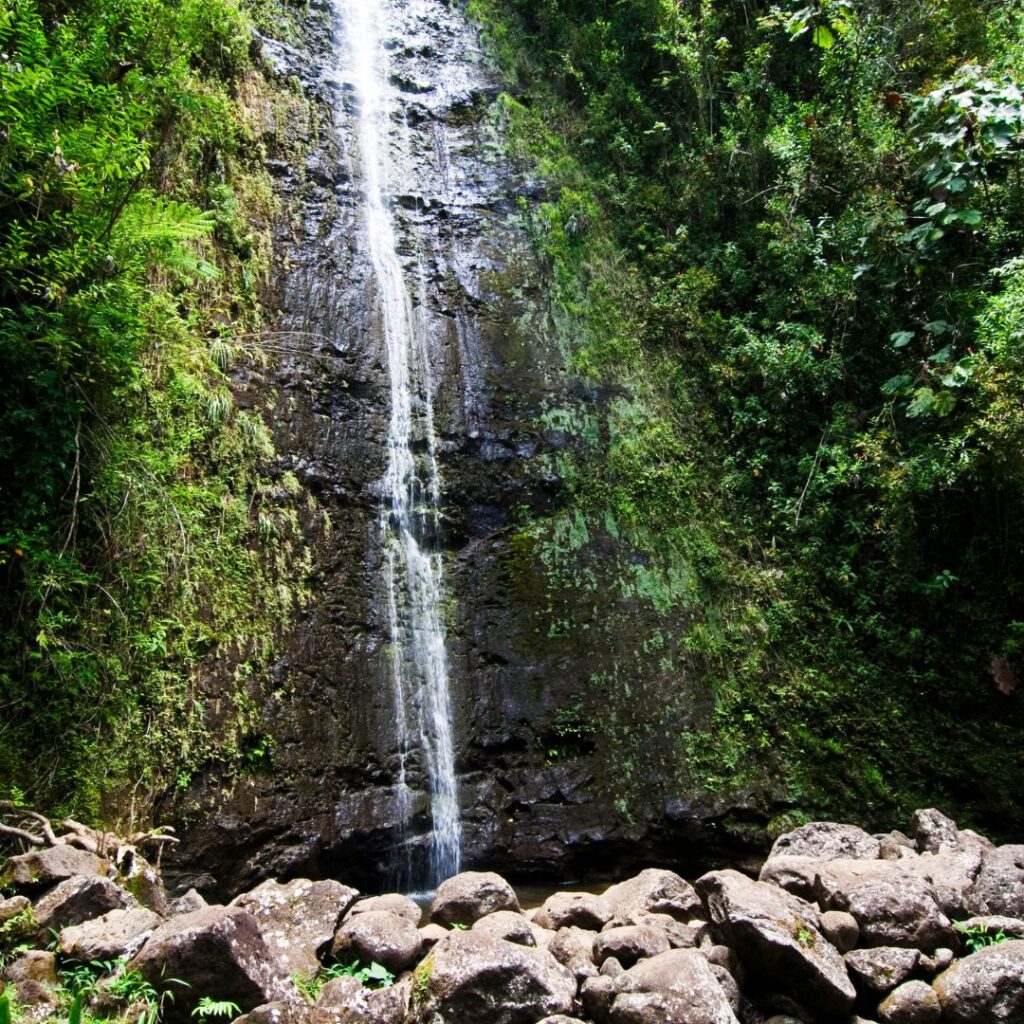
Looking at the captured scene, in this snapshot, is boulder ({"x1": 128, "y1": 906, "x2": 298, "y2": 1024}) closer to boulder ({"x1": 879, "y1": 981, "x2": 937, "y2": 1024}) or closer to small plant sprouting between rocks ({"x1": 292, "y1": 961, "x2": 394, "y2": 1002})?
small plant sprouting between rocks ({"x1": 292, "y1": 961, "x2": 394, "y2": 1002})

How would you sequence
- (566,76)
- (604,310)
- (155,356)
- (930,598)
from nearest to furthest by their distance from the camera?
(155,356) < (930,598) < (604,310) < (566,76)

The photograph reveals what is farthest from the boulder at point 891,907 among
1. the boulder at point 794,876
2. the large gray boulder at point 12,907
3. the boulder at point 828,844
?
the large gray boulder at point 12,907

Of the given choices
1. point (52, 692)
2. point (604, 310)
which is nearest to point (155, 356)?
point (52, 692)

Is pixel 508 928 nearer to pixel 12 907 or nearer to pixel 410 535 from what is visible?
pixel 12 907

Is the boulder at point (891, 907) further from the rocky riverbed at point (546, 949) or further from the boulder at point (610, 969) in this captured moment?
the boulder at point (610, 969)

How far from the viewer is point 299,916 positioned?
381 centimetres

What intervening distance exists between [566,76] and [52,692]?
11.2 metres

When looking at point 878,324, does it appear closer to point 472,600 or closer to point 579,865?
point 472,600

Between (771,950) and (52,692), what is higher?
(52,692)

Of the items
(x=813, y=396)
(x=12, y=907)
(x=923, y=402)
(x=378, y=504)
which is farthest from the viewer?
(x=813, y=396)

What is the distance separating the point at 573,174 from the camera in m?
10.2

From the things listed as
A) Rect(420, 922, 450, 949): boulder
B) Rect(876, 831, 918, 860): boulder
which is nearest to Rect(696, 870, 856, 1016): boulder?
Rect(420, 922, 450, 949): boulder

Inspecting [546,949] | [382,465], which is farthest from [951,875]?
[382,465]

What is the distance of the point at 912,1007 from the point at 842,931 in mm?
409
